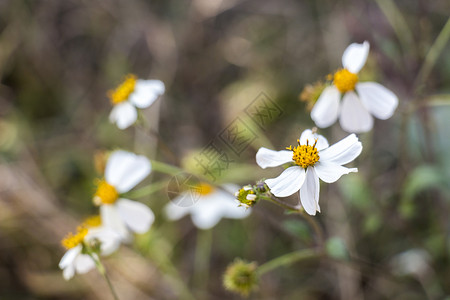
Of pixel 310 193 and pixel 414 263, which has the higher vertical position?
pixel 414 263

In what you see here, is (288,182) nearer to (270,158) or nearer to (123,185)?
(270,158)

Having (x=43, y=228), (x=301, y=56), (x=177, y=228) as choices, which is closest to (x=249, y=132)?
(x=177, y=228)

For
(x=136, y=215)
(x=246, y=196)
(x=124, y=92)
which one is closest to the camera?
(x=246, y=196)

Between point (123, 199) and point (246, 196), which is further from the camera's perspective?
point (123, 199)

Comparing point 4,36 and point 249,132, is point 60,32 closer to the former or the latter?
point 4,36

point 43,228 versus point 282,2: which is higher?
point 282,2

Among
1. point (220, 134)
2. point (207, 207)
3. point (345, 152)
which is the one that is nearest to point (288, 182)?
point (345, 152)

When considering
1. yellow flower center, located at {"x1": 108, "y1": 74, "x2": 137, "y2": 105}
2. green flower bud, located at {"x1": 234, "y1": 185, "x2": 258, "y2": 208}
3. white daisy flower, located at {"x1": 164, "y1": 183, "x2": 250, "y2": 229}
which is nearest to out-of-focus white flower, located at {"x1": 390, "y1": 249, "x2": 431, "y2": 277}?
white daisy flower, located at {"x1": 164, "y1": 183, "x2": 250, "y2": 229}
